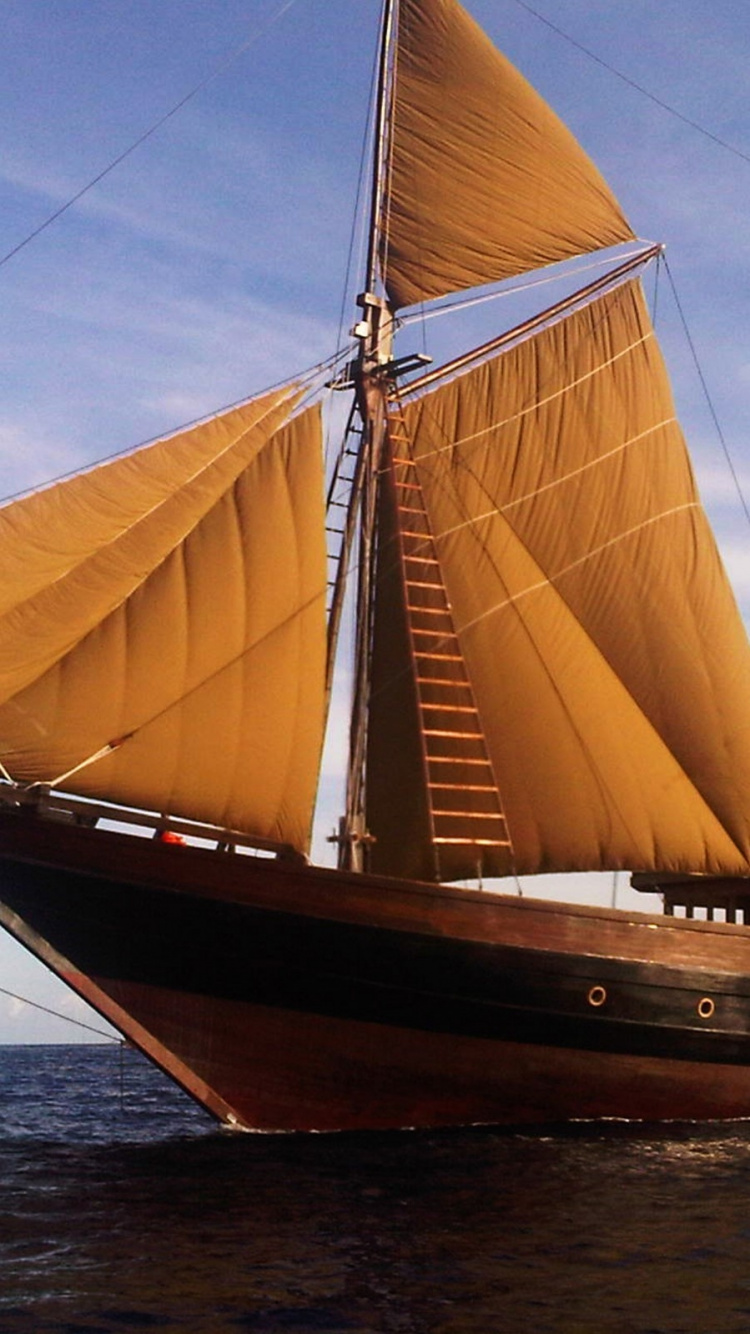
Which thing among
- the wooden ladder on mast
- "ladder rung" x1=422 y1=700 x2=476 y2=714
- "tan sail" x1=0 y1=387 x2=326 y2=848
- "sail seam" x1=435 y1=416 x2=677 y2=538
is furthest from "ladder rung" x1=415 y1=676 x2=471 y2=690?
"tan sail" x1=0 y1=387 x2=326 y2=848

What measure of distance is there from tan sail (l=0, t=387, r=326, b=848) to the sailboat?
0.05 metres

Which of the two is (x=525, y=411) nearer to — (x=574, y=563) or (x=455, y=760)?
(x=574, y=563)

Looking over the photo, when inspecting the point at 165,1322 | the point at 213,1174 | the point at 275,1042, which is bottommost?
the point at 165,1322

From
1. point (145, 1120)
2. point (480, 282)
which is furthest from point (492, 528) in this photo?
point (145, 1120)

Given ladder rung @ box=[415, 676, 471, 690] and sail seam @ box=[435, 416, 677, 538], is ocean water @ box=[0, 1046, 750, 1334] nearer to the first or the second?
ladder rung @ box=[415, 676, 471, 690]

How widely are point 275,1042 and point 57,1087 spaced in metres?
21.3

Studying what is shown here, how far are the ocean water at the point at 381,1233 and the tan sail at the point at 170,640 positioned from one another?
466 cm

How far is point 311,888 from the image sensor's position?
64.5 feet

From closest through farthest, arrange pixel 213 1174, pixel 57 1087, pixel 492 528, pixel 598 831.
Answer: pixel 213 1174
pixel 598 831
pixel 492 528
pixel 57 1087

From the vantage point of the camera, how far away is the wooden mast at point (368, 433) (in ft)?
74.3

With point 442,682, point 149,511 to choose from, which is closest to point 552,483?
point 442,682

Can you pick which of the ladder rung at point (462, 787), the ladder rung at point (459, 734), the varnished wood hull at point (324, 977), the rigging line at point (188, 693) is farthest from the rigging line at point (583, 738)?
the rigging line at point (188, 693)

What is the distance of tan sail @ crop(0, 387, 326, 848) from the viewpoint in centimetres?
1912

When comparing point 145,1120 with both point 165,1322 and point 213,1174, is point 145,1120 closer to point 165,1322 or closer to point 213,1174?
point 213,1174
